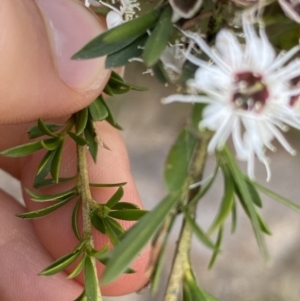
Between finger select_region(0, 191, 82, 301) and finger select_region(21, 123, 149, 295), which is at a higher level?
finger select_region(21, 123, 149, 295)

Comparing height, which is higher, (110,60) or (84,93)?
(110,60)

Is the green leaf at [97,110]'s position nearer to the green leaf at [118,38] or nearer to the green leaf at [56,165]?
the green leaf at [56,165]

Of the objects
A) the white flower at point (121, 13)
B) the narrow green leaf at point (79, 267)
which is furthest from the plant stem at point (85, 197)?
the white flower at point (121, 13)

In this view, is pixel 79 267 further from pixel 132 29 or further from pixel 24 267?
pixel 24 267

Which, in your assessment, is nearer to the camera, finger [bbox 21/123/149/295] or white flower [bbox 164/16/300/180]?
white flower [bbox 164/16/300/180]

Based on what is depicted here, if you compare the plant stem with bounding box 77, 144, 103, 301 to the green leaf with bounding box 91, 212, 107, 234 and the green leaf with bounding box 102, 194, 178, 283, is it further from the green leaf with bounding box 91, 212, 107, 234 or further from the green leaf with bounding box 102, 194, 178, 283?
the green leaf with bounding box 102, 194, 178, 283

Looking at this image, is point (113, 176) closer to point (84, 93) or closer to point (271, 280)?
point (84, 93)

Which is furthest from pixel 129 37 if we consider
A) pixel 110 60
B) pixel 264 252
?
pixel 264 252

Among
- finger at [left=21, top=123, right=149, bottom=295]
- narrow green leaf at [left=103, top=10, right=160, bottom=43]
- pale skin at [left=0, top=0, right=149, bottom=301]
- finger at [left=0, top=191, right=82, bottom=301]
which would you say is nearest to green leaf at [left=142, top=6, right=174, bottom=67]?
narrow green leaf at [left=103, top=10, right=160, bottom=43]
